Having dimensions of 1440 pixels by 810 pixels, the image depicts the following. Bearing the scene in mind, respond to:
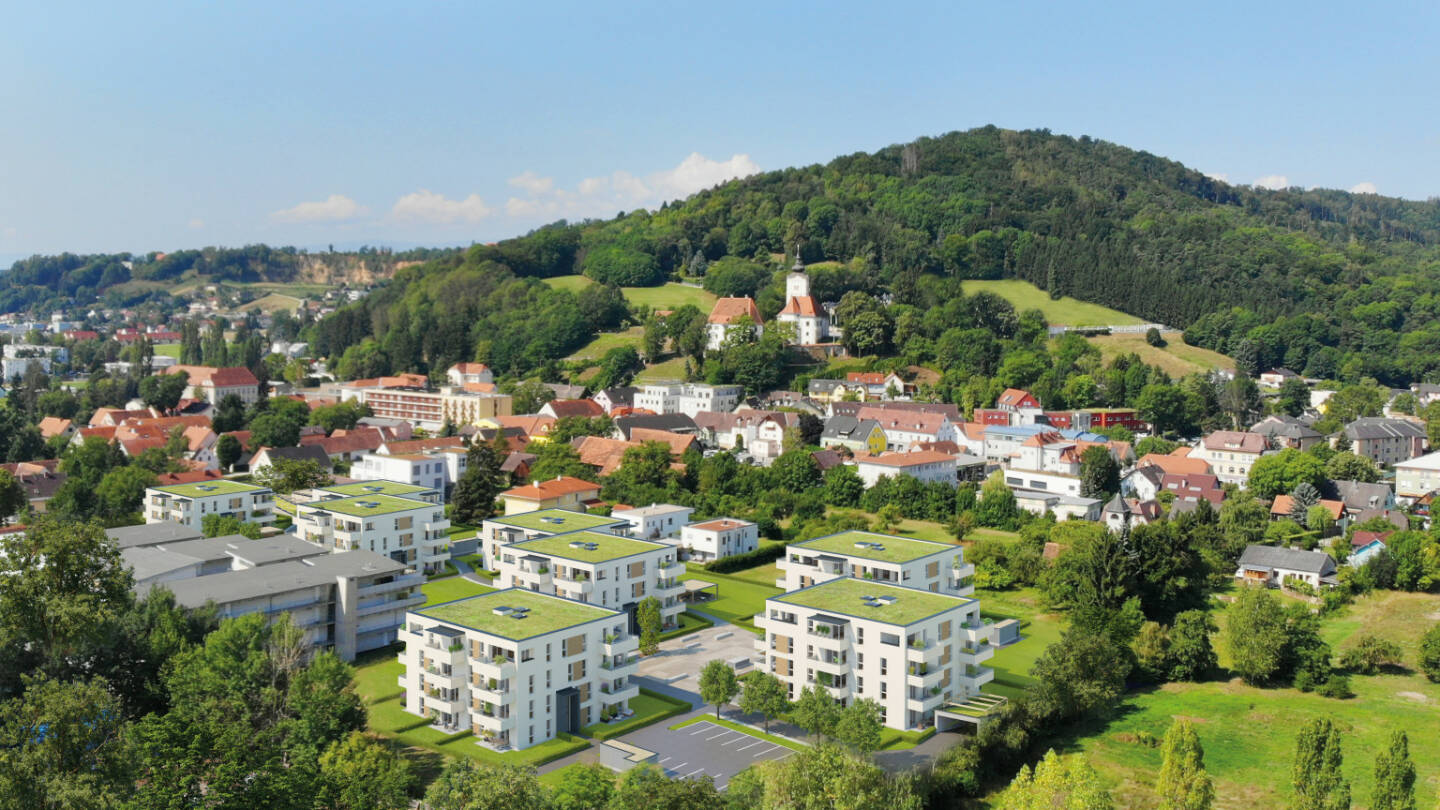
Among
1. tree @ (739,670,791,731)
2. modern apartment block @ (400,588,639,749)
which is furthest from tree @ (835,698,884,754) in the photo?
modern apartment block @ (400,588,639,749)

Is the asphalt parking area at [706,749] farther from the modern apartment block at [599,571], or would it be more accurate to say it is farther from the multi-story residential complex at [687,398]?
the multi-story residential complex at [687,398]

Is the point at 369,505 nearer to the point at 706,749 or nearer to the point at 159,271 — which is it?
the point at 706,749

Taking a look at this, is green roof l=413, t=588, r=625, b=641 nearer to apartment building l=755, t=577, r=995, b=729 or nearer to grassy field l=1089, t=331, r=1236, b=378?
apartment building l=755, t=577, r=995, b=729

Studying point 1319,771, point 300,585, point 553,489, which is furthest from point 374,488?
point 1319,771

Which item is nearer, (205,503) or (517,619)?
(517,619)

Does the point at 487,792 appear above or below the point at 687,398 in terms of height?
below

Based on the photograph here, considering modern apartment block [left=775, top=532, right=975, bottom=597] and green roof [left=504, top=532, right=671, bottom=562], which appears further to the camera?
green roof [left=504, top=532, right=671, bottom=562]

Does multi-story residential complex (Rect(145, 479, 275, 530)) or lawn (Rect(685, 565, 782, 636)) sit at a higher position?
multi-story residential complex (Rect(145, 479, 275, 530))

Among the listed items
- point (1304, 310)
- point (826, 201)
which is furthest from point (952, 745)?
point (826, 201)
